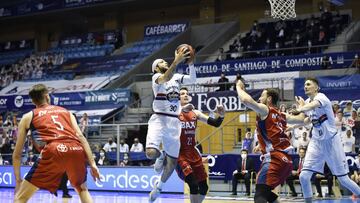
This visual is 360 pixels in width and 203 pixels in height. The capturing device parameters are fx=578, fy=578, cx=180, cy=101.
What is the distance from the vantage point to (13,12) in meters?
38.7

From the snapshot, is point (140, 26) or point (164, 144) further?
point (140, 26)

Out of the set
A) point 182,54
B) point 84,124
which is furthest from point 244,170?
point 182,54

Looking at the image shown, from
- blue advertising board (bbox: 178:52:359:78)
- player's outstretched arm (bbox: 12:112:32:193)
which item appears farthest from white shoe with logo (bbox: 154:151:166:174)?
blue advertising board (bbox: 178:52:359:78)

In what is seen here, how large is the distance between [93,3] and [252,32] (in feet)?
36.9

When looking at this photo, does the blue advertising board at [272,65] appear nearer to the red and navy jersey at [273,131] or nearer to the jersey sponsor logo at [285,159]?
the red and navy jersey at [273,131]

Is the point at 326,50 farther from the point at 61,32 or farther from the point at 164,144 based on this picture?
the point at 61,32

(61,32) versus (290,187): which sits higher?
(61,32)

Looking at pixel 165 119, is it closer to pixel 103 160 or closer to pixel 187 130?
pixel 187 130

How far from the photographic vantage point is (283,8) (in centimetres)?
1611

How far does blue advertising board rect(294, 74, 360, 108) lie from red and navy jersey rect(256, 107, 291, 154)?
11419 millimetres

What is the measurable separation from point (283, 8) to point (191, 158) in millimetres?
8189

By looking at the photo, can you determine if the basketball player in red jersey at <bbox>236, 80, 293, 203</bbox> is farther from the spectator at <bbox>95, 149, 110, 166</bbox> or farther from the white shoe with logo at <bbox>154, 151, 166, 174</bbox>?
the spectator at <bbox>95, 149, 110, 166</bbox>

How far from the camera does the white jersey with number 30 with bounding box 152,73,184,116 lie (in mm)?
8844

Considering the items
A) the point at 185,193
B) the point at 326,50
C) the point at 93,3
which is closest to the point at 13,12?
the point at 93,3
